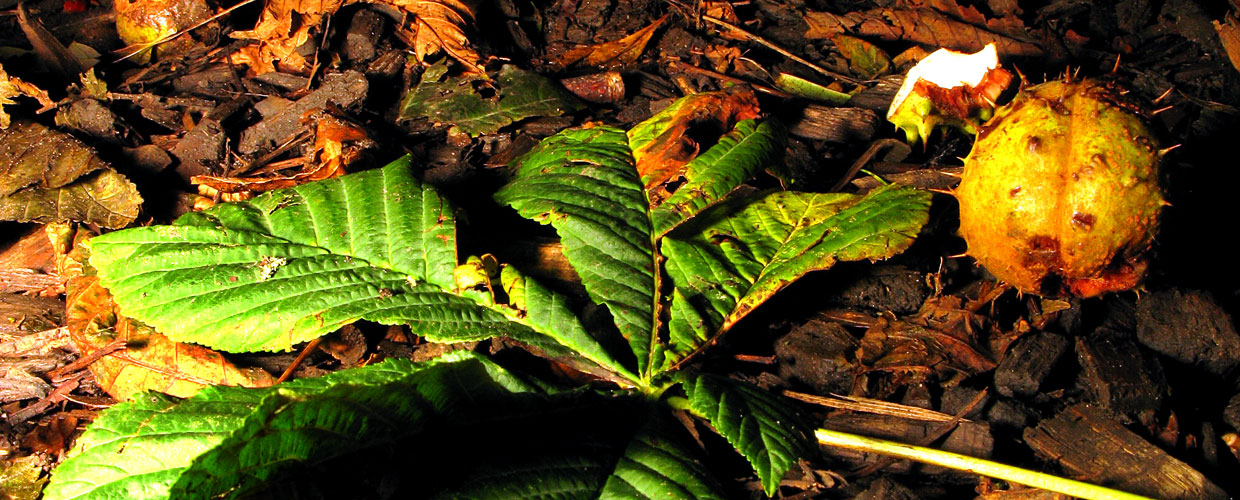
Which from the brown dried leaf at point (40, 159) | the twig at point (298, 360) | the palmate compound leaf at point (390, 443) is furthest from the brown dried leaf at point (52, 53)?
the palmate compound leaf at point (390, 443)

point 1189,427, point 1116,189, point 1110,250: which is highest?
point 1116,189

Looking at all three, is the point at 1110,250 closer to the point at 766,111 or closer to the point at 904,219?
the point at 904,219

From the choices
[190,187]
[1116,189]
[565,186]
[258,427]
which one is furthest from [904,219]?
[190,187]

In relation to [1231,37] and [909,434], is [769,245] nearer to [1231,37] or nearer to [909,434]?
[909,434]

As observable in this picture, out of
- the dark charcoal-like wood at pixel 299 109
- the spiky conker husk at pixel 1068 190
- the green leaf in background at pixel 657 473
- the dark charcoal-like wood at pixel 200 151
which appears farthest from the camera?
the dark charcoal-like wood at pixel 299 109

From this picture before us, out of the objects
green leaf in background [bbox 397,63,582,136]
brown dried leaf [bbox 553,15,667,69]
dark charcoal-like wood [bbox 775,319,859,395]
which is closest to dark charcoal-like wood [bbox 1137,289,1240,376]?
dark charcoal-like wood [bbox 775,319,859,395]

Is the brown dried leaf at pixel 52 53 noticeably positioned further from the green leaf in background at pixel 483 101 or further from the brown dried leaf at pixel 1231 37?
the brown dried leaf at pixel 1231 37

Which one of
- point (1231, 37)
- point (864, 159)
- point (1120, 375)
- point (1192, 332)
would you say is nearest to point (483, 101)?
point (864, 159)

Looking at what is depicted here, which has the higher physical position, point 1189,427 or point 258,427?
point 258,427
